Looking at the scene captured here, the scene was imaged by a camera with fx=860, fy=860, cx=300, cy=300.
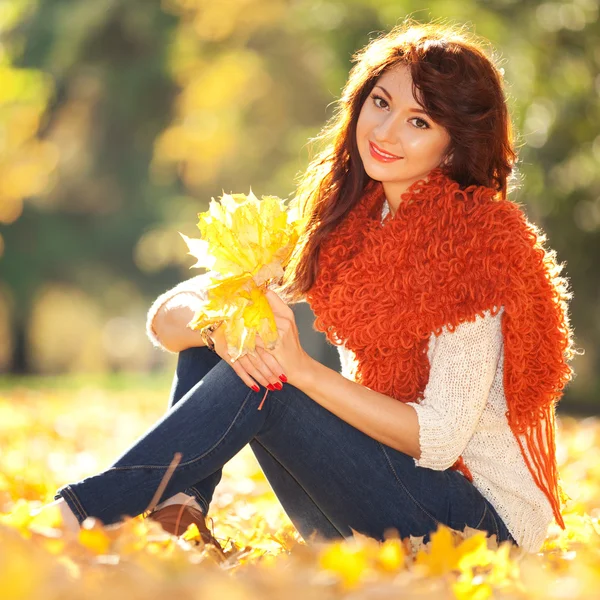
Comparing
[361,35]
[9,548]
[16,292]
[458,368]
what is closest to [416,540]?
[458,368]

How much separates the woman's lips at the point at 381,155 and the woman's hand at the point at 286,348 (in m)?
0.57

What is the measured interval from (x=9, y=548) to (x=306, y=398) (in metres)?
0.82

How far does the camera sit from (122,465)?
1878 mm

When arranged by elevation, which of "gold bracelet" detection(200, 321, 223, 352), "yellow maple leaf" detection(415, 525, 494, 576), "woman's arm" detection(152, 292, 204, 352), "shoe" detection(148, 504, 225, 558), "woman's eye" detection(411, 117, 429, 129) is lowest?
"yellow maple leaf" detection(415, 525, 494, 576)

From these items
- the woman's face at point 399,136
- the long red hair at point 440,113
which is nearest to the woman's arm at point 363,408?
the long red hair at point 440,113

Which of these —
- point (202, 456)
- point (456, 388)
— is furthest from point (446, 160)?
point (202, 456)

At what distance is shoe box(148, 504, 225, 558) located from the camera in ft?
6.44

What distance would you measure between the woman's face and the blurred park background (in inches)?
121

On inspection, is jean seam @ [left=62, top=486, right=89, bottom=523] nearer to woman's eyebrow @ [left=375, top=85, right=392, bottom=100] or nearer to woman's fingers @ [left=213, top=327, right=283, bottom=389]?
woman's fingers @ [left=213, top=327, right=283, bottom=389]

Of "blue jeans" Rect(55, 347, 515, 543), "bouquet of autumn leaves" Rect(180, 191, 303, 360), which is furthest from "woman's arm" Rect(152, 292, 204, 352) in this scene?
"blue jeans" Rect(55, 347, 515, 543)

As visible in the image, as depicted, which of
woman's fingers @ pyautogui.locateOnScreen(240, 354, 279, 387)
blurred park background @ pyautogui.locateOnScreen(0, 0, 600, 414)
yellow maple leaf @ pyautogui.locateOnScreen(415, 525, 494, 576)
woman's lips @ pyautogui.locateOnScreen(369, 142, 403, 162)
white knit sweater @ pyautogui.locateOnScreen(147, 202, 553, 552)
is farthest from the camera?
blurred park background @ pyautogui.locateOnScreen(0, 0, 600, 414)

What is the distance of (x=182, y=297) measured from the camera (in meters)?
2.34

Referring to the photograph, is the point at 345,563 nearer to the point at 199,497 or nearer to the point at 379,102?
the point at 199,497

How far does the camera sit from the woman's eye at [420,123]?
2.35 m
